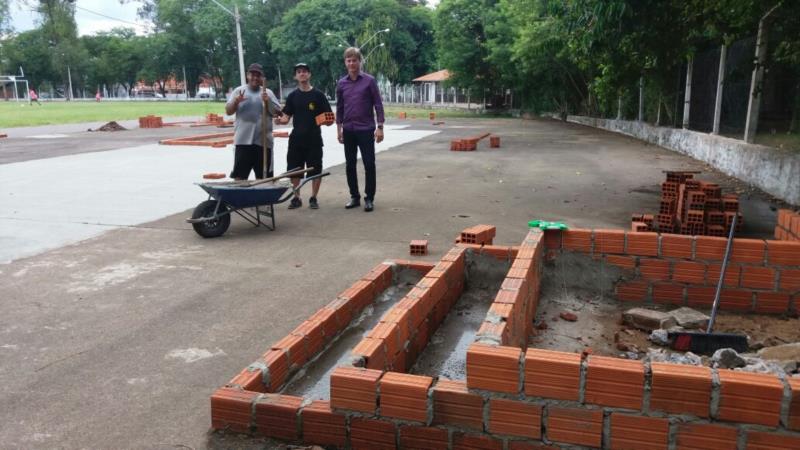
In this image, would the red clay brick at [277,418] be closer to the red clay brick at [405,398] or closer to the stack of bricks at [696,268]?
the red clay brick at [405,398]

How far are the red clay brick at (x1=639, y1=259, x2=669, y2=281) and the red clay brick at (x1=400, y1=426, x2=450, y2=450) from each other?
2.70 meters

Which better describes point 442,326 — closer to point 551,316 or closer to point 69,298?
point 551,316

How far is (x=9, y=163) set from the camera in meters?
14.0

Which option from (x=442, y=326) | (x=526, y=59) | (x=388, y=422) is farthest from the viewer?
(x=526, y=59)

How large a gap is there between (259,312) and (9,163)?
1245 centimetres

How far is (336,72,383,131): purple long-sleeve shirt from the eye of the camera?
7.93 m

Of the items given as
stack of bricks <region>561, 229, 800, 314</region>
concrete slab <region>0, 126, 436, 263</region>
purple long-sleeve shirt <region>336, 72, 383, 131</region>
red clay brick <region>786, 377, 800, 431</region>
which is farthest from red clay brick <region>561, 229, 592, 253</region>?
concrete slab <region>0, 126, 436, 263</region>

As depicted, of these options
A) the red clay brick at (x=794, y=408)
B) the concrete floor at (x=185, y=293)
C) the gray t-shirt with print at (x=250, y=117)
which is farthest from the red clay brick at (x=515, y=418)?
the gray t-shirt with print at (x=250, y=117)

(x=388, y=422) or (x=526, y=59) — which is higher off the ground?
(x=526, y=59)

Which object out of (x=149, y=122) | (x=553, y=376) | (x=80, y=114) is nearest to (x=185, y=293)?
(x=553, y=376)

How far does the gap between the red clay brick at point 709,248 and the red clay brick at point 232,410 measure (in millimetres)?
3313

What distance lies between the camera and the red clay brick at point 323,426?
2703 millimetres

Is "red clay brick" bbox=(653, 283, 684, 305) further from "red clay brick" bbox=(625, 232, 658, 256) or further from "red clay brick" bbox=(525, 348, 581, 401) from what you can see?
"red clay brick" bbox=(525, 348, 581, 401)

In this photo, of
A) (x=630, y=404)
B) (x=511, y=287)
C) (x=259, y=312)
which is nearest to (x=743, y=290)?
(x=511, y=287)
